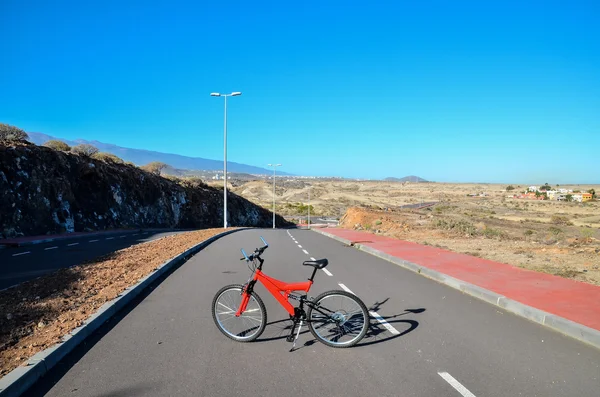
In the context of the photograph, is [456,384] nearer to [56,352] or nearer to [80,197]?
[56,352]

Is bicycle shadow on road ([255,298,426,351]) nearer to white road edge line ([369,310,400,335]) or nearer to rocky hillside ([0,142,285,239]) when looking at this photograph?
white road edge line ([369,310,400,335])

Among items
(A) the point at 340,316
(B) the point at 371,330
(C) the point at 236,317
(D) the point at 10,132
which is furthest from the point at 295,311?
(D) the point at 10,132

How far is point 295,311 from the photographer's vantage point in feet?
18.9

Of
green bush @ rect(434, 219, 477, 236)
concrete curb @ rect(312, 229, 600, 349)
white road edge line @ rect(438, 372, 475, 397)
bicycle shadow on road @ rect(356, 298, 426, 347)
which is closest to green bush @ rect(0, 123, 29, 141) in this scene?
green bush @ rect(434, 219, 477, 236)

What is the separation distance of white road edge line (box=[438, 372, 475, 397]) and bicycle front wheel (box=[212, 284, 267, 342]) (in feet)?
7.68

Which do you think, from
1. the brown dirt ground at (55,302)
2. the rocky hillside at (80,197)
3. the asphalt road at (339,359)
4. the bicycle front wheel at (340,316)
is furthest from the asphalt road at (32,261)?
the rocky hillside at (80,197)

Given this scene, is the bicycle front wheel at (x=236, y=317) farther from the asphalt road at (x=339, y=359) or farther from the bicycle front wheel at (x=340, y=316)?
the bicycle front wheel at (x=340, y=316)

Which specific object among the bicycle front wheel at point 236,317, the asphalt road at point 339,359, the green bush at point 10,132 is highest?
the green bush at point 10,132

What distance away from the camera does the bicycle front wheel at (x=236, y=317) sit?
5.76 meters

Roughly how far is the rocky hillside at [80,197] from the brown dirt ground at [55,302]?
1670 centimetres

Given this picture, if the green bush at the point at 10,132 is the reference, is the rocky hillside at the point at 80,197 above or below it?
below

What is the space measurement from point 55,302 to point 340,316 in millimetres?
5118

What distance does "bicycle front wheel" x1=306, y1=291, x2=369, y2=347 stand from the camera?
5.54m

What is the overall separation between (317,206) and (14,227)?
7596 centimetres
